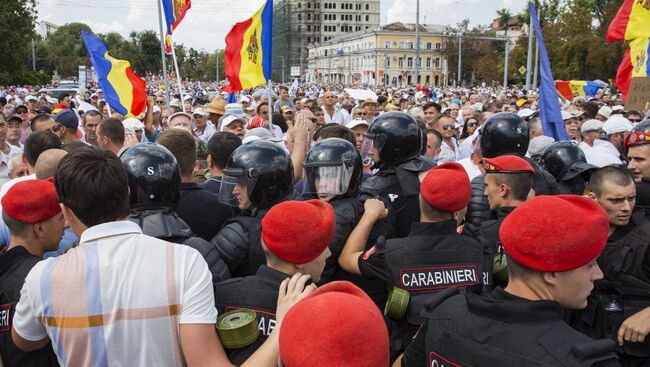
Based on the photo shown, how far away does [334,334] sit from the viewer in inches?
58.2

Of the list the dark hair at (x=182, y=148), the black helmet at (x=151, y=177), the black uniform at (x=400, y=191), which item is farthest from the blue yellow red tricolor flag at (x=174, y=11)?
the black helmet at (x=151, y=177)

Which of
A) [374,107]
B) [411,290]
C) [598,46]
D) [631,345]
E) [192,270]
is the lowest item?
[631,345]

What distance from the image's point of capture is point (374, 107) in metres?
11.4

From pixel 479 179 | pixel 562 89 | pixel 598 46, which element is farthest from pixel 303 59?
pixel 479 179

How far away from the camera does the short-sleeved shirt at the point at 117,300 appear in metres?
2.27

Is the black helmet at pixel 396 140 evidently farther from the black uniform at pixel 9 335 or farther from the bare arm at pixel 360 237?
the black uniform at pixel 9 335

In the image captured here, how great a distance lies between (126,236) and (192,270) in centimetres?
32

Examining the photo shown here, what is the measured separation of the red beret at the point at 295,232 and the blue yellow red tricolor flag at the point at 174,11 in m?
8.04

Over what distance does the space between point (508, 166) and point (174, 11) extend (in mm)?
7616

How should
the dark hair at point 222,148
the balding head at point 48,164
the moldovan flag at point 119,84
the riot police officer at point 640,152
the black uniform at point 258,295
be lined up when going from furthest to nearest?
1. the moldovan flag at point 119,84
2. the dark hair at point 222,148
3. the riot police officer at point 640,152
4. the balding head at point 48,164
5. the black uniform at point 258,295

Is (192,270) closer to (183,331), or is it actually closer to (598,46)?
(183,331)

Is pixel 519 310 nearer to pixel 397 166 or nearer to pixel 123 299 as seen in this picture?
pixel 123 299

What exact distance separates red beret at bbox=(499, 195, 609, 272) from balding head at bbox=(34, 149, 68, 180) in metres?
3.36

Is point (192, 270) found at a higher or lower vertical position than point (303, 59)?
lower
